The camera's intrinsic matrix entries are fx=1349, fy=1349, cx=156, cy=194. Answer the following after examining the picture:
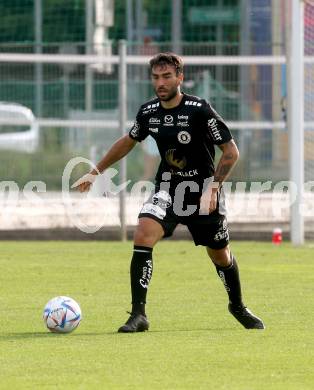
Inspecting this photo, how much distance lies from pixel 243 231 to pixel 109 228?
6.81 feet

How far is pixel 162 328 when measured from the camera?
33.6 feet

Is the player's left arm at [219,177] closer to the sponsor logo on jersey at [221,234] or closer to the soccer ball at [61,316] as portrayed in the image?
the sponsor logo on jersey at [221,234]

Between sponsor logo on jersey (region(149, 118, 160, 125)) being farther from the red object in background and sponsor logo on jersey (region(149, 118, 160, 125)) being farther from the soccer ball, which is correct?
the red object in background

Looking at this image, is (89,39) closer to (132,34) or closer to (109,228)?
(132,34)

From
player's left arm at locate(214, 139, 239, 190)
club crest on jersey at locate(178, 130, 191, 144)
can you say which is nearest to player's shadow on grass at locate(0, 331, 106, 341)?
player's left arm at locate(214, 139, 239, 190)

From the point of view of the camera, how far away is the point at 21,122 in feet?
67.8

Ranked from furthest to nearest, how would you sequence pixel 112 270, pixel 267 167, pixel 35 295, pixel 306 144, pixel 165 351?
1. pixel 267 167
2. pixel 306 144
3. pixel 112 270
4. pixel 35 295
5. pixel 165 351

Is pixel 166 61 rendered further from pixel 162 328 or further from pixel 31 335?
pixel 31 335

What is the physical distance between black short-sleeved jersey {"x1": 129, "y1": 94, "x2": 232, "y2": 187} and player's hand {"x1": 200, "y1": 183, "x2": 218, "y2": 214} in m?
→ 0.24

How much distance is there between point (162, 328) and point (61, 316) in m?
0.83

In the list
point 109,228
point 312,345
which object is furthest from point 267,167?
point 312,345

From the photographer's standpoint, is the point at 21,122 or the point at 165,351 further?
the point at 21,122

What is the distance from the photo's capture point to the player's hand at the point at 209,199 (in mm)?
9930

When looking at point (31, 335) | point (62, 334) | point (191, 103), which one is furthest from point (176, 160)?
point (31, 335)
